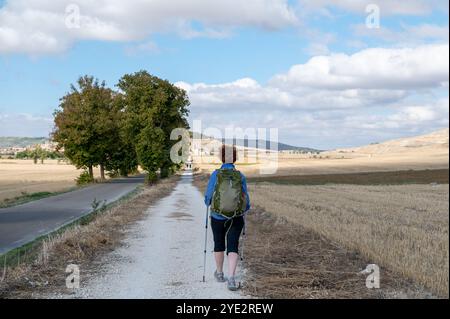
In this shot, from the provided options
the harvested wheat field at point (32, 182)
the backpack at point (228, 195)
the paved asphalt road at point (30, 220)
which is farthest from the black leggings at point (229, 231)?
the harvested wheat field at point (32, 182)

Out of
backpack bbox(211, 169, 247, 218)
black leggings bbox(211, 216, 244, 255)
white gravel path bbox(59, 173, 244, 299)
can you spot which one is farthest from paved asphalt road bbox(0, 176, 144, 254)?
backpack bbox(211, 169, 247, 218)

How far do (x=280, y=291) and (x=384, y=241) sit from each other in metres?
4.28

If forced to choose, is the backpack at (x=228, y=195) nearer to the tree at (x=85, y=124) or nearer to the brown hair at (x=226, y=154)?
the brown hair at (x=226, y=154)

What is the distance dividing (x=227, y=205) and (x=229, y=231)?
0.46 meters

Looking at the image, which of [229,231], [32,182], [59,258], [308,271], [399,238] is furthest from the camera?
[32,182]

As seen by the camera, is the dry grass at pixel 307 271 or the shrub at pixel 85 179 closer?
the dry grass at pixel 307 271

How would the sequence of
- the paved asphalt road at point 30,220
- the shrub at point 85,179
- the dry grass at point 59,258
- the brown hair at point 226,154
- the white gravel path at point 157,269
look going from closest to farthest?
the white gravel path at point 157,269 < the dry grass at point 59,258 < the brown hair at point 226,154 < the paved asphalt road at point 30,220 < the shrub at point 85,179

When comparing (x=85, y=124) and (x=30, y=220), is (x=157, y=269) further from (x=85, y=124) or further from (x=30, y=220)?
(x=85, y=124)

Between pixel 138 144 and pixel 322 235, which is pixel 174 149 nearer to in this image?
pixel 138 144

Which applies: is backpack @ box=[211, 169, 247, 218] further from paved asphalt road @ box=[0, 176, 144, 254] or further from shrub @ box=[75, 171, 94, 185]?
shrub @ box=[75, 171, 94, 185]

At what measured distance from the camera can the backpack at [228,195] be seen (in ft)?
25.6

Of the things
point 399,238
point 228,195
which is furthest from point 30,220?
point 228,195

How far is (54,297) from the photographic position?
7109mm

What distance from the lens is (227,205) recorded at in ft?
25.6
